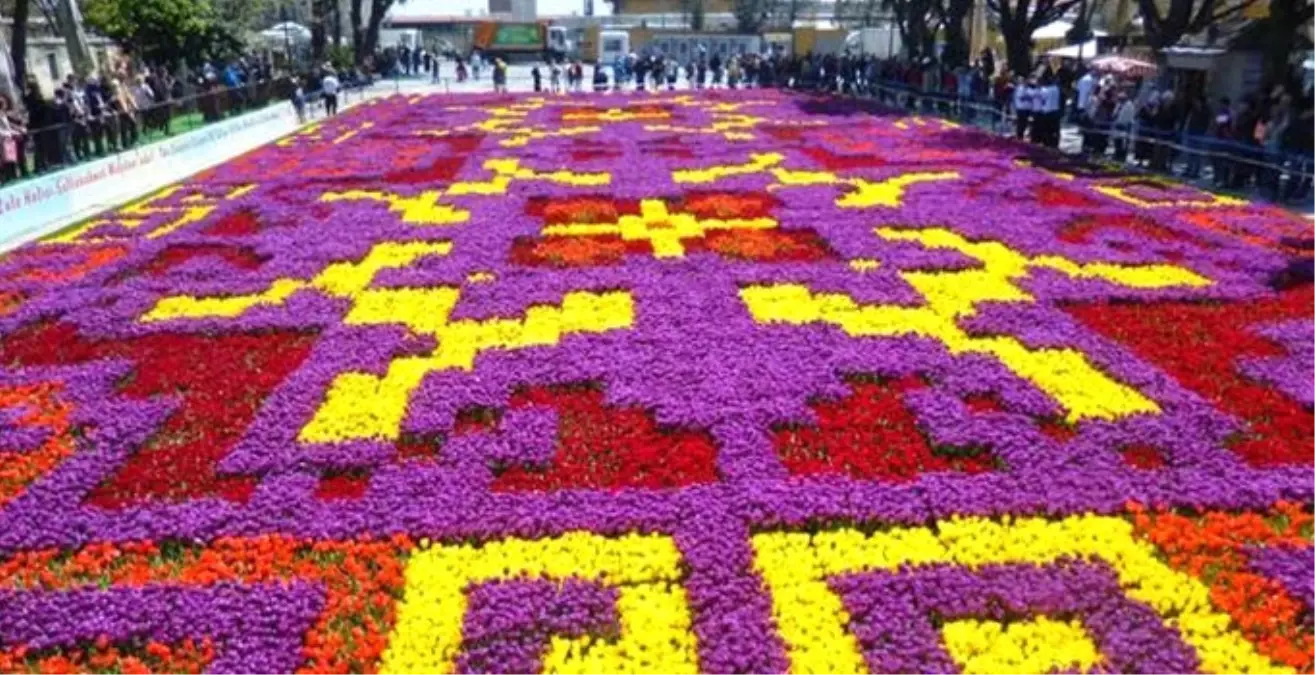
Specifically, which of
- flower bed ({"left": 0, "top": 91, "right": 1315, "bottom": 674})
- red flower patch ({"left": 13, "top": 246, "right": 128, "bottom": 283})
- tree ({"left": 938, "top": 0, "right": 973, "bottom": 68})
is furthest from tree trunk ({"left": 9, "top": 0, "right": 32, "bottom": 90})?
tree ({"left": 938, "top": 0, "right": 973, "bottom": 68})

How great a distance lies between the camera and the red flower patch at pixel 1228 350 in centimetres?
872

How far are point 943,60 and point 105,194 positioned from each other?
113 feet

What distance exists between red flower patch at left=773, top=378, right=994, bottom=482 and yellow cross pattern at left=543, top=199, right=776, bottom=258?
22.1 ft

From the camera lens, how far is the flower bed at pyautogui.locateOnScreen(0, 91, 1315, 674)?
6.32m

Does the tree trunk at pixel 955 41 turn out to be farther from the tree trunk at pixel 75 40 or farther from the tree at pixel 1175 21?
the tree trunk at pixel 75 40

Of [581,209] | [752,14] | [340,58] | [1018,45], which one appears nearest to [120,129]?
[581,209]

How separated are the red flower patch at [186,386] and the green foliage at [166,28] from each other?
979 inches

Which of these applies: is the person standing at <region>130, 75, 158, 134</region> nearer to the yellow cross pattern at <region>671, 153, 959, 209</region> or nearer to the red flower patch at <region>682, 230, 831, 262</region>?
the yellow cross pattern at <region>671, 153, 959, 209</region>

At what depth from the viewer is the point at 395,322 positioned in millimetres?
12211

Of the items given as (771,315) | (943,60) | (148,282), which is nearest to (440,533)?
(771,315)

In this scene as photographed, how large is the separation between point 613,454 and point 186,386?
483cm

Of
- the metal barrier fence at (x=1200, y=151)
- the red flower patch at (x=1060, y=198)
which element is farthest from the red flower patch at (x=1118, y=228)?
the metal barrier fence at (x=1200, y=151)

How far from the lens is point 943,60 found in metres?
44.3

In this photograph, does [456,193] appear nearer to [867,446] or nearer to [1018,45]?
[867,446]
